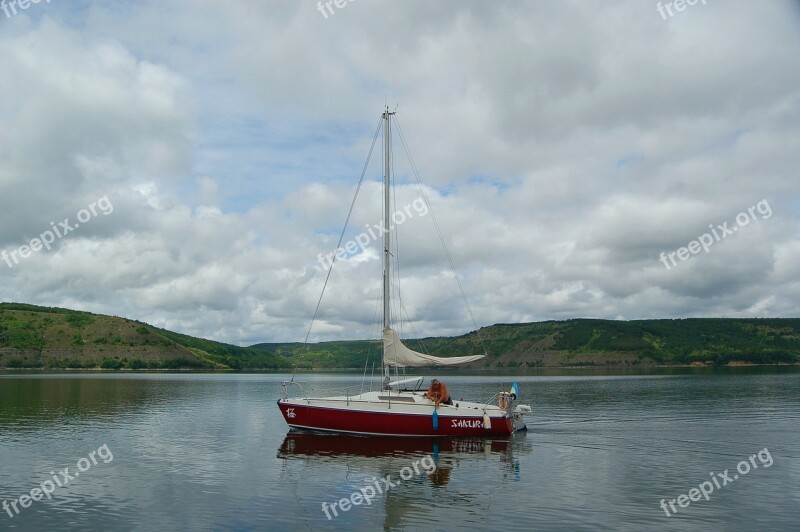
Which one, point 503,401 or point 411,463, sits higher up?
point 503,401

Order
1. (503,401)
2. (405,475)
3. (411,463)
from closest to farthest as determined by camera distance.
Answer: (405,475), (411,463), (503,401)

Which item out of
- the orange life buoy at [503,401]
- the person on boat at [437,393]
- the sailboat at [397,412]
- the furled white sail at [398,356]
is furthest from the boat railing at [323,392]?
the orange life buoy at [503,401]

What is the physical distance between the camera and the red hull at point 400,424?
36.0 meters

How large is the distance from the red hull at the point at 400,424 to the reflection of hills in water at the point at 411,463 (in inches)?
27.5

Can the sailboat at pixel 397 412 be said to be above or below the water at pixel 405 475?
above

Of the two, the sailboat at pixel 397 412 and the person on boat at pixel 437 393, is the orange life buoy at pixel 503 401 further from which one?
the person on boat at pixel 437 393

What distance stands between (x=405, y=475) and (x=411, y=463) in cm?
302

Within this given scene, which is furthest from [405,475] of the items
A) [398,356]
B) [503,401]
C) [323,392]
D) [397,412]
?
[323,392]

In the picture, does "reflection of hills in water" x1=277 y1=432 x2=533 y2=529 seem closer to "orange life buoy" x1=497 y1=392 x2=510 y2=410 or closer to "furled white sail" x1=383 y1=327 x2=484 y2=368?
"orange life buoy" x1=497 y1=392 x2=510 y2=410

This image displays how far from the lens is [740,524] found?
19.7m

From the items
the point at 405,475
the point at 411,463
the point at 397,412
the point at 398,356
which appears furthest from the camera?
the point at 398,356

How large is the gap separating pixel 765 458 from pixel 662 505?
1269 cm

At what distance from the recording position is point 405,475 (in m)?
27.7

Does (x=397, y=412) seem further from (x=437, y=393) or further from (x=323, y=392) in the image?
(x=323, y=392)
